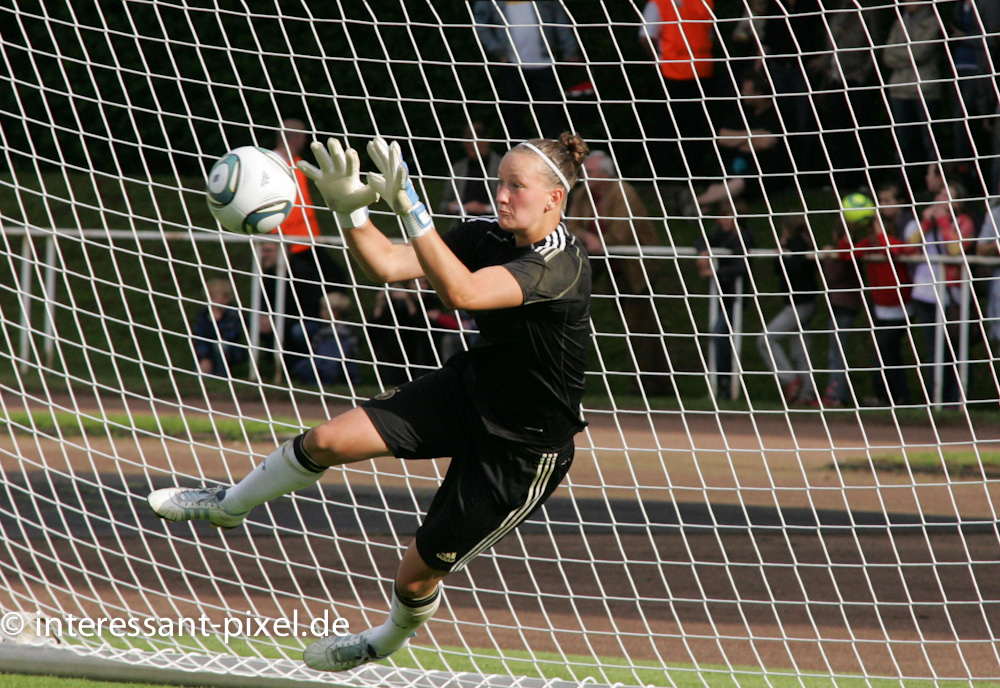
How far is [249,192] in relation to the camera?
3736mm

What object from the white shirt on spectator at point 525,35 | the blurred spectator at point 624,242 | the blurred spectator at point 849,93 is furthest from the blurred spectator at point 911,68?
the white shirt on spectator at point 525,35

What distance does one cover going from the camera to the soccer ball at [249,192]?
12.3 ft

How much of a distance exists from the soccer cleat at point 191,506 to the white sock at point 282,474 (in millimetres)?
123

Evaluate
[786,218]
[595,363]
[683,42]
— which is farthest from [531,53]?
[595,363]

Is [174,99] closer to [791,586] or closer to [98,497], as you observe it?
[98,497]

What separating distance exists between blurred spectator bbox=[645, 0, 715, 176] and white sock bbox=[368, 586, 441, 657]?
6.99 feet

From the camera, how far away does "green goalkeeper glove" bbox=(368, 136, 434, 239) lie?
331cm

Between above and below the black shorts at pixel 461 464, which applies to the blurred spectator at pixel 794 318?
below

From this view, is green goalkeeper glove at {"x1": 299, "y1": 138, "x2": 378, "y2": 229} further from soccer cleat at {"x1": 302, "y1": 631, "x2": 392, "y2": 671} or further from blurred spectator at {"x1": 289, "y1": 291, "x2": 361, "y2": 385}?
blurred spectator at {"x1": 289, "y1": 291, "x2": 361, "y2": 385}

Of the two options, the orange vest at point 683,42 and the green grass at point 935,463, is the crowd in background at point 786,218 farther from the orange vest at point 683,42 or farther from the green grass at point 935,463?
the green grass at point 935,463

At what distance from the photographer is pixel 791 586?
6.58m

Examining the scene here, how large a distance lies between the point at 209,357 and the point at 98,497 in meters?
3.08

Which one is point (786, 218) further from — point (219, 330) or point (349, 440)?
point (349, 440)

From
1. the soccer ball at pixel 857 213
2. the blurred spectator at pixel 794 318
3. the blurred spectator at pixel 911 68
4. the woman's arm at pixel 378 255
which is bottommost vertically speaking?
the blurred spectator at pixel 794 318
